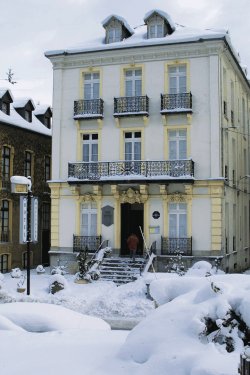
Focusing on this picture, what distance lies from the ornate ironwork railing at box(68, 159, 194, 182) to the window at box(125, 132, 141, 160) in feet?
2.68

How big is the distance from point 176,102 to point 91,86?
4.97m

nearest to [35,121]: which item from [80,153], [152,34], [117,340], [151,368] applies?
[80,153]

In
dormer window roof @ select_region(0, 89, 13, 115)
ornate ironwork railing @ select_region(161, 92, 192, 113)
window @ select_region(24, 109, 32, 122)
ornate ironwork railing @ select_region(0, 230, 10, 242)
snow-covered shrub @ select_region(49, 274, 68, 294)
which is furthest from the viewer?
window @ select_region(24, 109, 32, 122)

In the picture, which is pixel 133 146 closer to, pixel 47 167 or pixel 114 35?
pixel 114 35

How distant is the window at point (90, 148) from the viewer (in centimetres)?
2602

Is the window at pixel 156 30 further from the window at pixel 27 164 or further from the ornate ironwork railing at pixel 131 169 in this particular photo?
the window at pixel 27 164

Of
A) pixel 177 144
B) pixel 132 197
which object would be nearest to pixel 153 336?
pixel 132 197

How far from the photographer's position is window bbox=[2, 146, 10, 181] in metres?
28.3

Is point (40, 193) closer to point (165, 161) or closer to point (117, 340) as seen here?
point (165, 161)

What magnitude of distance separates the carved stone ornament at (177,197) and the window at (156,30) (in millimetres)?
8362

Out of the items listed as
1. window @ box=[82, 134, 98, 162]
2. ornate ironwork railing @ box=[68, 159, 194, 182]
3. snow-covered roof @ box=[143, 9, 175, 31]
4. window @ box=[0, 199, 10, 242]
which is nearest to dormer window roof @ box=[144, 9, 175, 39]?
snow-covered roof @ box=[143, 9, 175, 31]

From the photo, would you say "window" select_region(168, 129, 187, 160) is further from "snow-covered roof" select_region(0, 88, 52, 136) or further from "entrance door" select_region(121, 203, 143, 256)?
"snow-covered roof" select_region(0, 88, 52, 136)

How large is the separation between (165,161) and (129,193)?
2.53m

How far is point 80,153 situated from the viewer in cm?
2606
